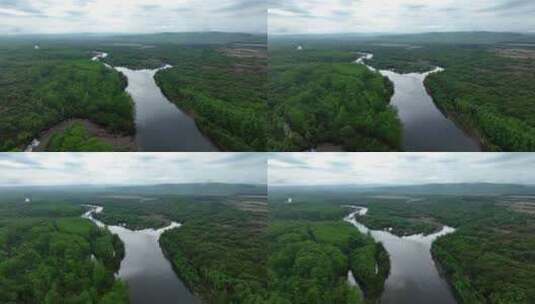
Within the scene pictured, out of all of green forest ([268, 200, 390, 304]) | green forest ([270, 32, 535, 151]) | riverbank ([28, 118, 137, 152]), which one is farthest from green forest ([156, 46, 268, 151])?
green forest ([268, 200, 390, 304])

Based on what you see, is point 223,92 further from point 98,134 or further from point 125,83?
point 98,134

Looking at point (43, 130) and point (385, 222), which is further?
point (385, 222)

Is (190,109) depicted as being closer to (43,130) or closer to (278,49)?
(278,49)

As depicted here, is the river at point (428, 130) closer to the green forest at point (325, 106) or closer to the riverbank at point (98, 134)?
the green forest at point (325, 106)

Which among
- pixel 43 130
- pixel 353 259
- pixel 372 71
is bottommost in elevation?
pixel 353 259

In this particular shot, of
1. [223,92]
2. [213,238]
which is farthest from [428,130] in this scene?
[213,238]

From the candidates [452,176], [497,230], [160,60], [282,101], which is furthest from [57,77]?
[497,230]

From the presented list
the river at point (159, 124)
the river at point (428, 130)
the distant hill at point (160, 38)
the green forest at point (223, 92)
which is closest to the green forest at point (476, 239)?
the river at point (428, 130)
